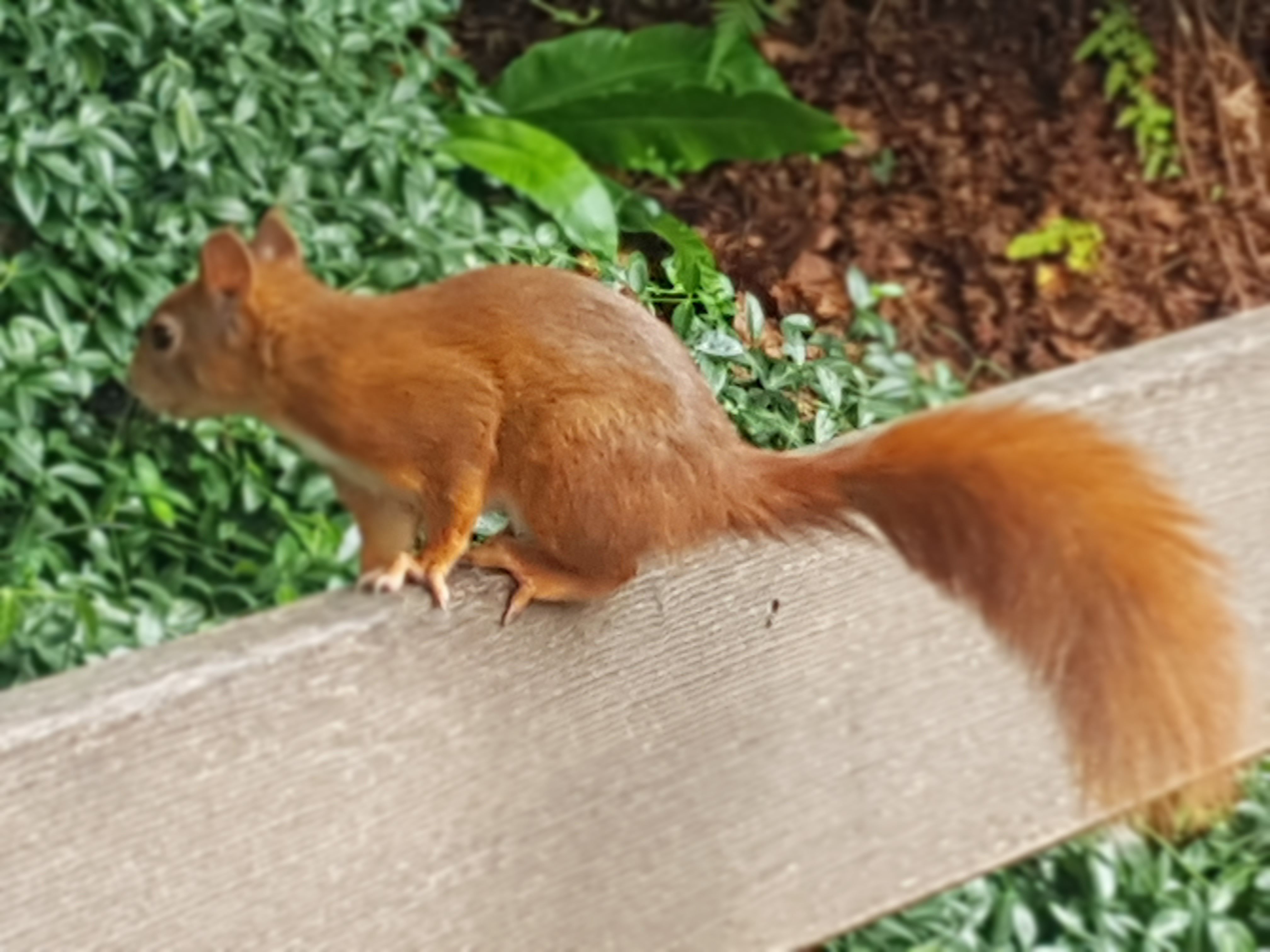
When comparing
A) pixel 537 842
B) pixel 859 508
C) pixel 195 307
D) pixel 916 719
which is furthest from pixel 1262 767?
pixel 195 307

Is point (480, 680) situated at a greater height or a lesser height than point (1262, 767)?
greater

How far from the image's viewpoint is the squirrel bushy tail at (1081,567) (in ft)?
2.19

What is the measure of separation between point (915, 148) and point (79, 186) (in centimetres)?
82

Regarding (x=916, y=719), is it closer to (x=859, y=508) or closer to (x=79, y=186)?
(x=859, y=508)

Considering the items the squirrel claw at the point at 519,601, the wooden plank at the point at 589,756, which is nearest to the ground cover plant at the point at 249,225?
the wooden plank at the point at 589,756

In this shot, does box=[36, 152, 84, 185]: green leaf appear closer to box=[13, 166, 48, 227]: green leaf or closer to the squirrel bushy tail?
box=[13, 166, 48, 227]: green leaf

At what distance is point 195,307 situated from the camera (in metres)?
0.62

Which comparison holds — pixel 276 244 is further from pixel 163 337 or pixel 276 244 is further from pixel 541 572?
pixel 541 572

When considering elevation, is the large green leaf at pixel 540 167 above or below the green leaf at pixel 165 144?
below

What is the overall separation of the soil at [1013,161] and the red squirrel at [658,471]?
2.97ft

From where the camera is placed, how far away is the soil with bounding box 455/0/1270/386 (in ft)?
5.72

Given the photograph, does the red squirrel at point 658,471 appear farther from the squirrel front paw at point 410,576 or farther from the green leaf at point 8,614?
the green leaf at point 8,614

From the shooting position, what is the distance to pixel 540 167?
136 cm

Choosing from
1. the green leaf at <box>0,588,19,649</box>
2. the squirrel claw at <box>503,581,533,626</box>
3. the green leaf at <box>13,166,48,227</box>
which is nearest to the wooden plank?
the squirrel claw at <box>503,581,533,626</box>
